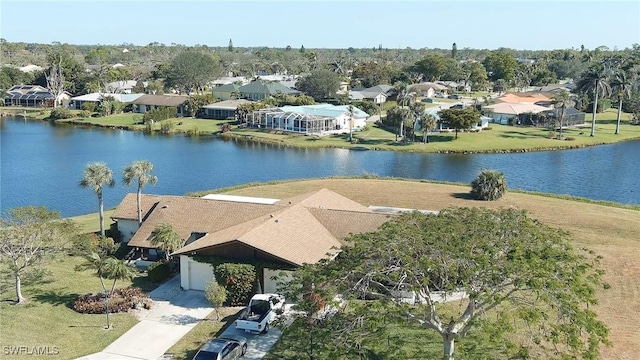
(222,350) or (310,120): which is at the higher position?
(310,120)

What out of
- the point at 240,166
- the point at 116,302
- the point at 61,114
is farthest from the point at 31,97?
the point at 116,302

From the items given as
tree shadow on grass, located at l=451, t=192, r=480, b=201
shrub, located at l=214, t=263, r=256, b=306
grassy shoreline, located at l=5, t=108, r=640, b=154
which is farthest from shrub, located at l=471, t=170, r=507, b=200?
grassy shoreline, located at l=5, t=108, r=640, b=154

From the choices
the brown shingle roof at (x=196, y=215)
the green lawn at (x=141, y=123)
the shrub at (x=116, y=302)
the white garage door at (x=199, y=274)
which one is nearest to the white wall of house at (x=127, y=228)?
the brown shingle roof at (x=196, y=215)

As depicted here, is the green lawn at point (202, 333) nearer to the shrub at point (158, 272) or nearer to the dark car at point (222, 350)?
the dark car at point (222, 350)

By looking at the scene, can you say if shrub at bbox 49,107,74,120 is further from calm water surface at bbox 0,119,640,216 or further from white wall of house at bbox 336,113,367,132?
white wall of house at bbox 336,113,367,132

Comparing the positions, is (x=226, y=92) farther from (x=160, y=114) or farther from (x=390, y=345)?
(x=390, y=345)

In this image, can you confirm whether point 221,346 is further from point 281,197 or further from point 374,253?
point 281,197

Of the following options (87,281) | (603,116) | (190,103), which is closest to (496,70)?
(603,116)
